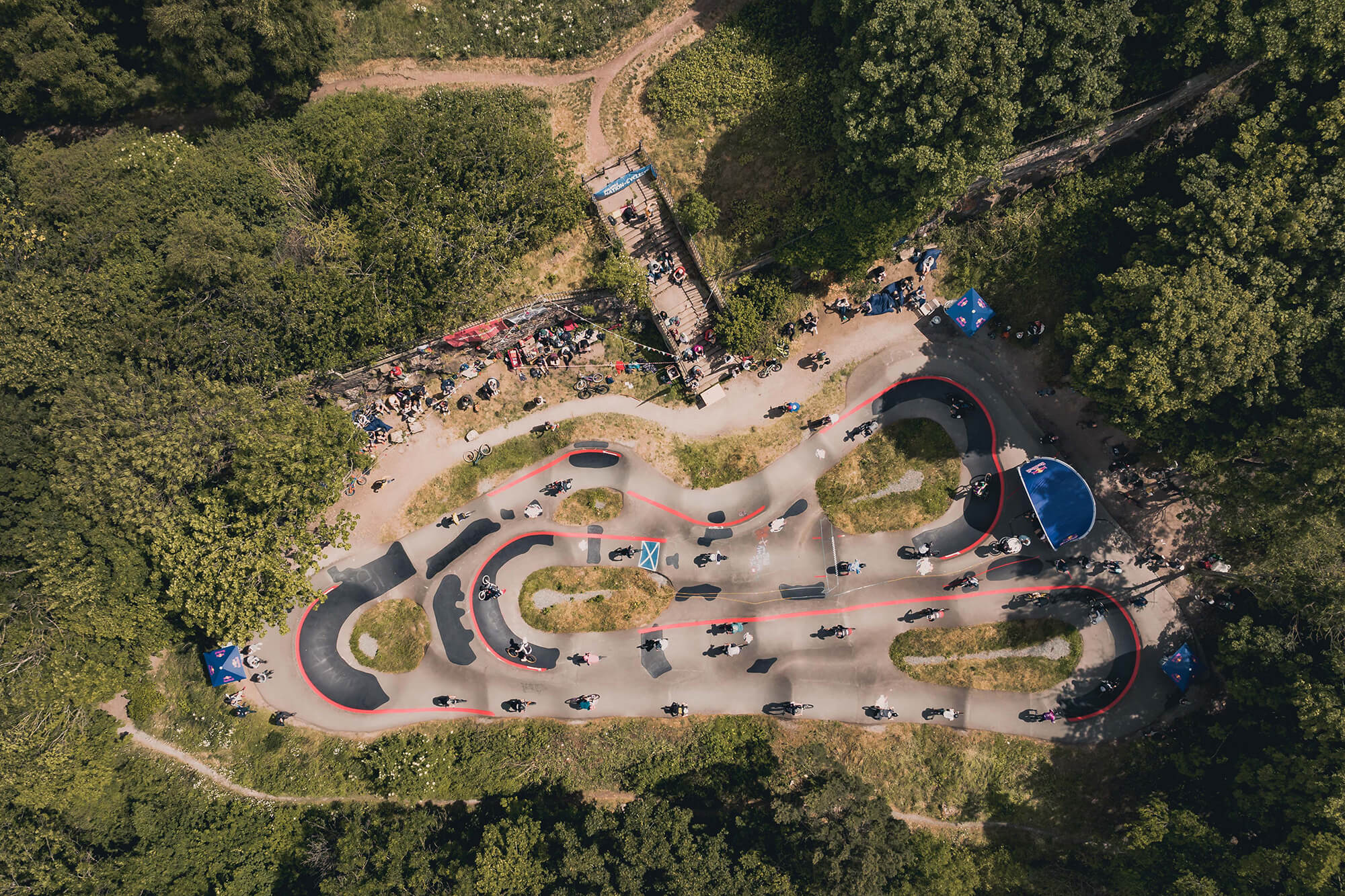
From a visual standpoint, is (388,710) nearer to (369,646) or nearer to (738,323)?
(369,646)

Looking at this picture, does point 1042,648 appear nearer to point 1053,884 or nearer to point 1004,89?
point 1053,884

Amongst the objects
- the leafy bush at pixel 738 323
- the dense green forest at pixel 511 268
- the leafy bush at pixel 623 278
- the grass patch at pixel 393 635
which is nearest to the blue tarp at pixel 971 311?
the dense green forest at pixel 511 268

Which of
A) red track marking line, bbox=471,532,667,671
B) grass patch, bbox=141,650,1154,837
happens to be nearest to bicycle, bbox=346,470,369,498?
red track marking line, bbox=471,532,667,671

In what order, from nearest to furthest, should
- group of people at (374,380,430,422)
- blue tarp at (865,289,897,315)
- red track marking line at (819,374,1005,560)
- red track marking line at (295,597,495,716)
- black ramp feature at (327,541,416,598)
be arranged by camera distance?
red track marking line at (819,374,1005,560) → red track marking line at (295,597,495,716) → blue tarp at (865,289,897,315) → black ramp feature at (327,541,416,598) → group of people at (374,380,430,422)

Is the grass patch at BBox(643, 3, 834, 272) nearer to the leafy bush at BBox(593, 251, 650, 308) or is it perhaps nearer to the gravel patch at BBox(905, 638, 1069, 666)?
the leafy bush at BBox(593, 251, 650, 308)

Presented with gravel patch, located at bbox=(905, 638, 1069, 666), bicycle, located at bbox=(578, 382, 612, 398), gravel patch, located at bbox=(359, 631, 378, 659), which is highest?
bicycle, located at bbox=(578, 382, 612, 398)

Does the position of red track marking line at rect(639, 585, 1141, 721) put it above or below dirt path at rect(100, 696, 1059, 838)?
below

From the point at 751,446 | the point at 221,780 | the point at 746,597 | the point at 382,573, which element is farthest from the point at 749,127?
the point at 221,780
